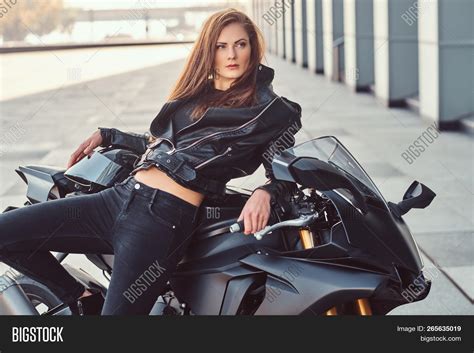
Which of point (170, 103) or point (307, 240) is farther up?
point (170, 103)

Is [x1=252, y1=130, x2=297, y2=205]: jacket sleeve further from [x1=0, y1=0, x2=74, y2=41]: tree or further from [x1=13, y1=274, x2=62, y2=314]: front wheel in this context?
[x1=0, y1=0, x2=74, y2=41]: tree

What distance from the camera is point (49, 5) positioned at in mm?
62844

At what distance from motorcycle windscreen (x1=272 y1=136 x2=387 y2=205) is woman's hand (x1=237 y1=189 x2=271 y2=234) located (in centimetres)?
16

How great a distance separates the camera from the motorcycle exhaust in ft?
10.2

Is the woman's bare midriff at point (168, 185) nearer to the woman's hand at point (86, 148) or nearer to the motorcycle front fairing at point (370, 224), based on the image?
the motorcycle front fairing at point (370, 224)

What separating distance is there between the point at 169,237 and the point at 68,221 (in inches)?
16.2

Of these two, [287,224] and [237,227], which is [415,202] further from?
[237,227]

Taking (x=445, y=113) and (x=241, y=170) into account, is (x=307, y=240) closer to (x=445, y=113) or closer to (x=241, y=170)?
(x=241, y=170)

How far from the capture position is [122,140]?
3.47 m

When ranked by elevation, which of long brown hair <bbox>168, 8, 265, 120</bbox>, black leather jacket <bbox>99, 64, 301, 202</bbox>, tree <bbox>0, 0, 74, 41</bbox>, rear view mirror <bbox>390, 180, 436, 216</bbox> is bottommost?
tree <bbox>0, 0, 74, 41</bbox>

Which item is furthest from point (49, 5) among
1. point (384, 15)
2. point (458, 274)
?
point (458, 274)

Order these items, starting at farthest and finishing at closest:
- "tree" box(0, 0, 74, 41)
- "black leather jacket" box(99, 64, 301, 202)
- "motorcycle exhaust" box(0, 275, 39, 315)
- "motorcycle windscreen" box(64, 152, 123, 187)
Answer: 1. "tree" box(0, 0, 74, 41)
2. "motorcycle windscreen" box(64, 152, 123, 187)
3. "motorcycle exhaust" box(0, 275, 39, 315)
4. "black leather jacket" box(99, 64, 301, 202)

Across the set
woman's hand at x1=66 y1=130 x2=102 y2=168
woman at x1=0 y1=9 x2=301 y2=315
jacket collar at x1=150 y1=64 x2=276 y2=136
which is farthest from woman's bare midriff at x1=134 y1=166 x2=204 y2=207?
woman's hand at x1=66 y1=130 x2=102 y2=168

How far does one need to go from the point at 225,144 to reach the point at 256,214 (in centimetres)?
39
